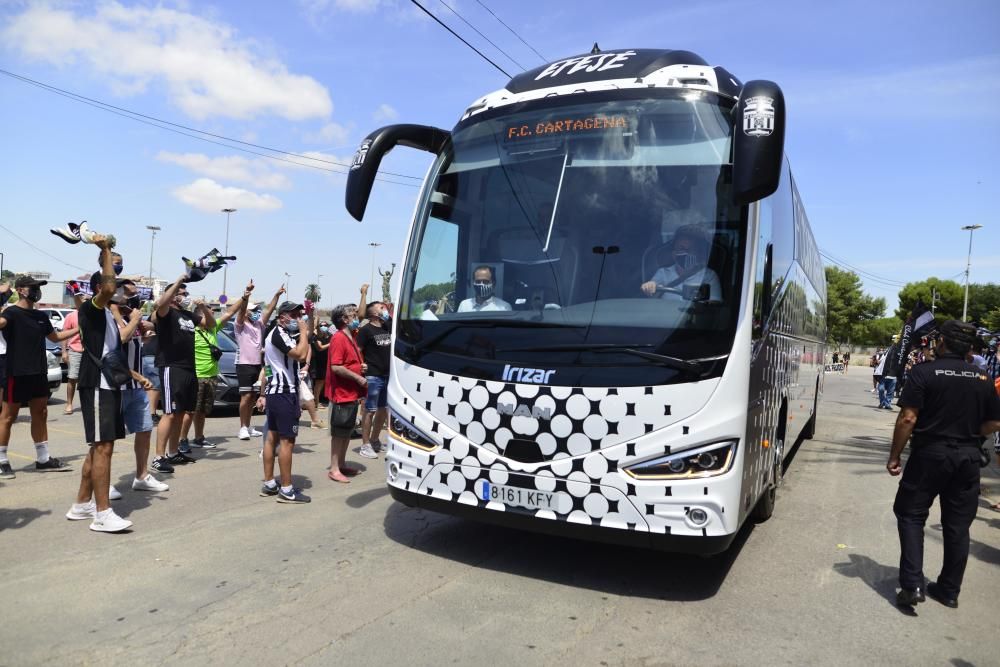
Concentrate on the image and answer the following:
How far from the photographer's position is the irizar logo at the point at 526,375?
4.34 m

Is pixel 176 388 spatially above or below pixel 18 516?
above

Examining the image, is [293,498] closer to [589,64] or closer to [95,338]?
[95,338]

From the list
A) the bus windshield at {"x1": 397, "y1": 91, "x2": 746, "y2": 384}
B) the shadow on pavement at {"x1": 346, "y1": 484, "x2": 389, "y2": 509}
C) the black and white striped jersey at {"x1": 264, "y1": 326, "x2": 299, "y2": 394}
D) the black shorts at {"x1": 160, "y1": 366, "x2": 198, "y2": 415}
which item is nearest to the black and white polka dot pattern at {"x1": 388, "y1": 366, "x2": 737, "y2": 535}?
the bus windshield at {"x1": 397, "y1": 91, "x2": 746, "y2": 384}

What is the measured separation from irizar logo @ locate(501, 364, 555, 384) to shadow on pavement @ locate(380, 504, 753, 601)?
4.53 ft

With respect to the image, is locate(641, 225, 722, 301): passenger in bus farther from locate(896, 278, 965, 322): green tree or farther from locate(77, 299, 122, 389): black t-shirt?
locate(896, 278, 965, 322): green tree

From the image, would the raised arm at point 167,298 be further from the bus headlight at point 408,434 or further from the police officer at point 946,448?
the police officer at point 946,448

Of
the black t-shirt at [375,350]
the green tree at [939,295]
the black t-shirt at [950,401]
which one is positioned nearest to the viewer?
the black t-shirt at [950,401]

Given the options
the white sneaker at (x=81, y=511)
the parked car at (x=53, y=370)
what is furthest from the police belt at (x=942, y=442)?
the parked car at (x=53, y=370)

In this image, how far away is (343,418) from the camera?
7488 mm

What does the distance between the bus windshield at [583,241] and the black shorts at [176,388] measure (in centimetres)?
372

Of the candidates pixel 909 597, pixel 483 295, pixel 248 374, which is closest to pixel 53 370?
pixel 248 374

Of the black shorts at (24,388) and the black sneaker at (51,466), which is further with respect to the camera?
the black sneaker at (51,466)

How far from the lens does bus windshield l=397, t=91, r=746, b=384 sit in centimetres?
431

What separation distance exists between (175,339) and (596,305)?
5174mm
